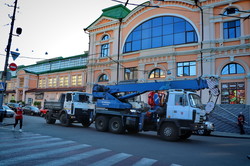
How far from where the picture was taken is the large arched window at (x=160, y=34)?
22.9 metres

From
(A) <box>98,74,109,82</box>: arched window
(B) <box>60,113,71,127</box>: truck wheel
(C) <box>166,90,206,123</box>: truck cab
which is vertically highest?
(A) <box>98,74,109,82</box>: arched window

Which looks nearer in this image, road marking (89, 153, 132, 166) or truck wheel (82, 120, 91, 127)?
road marking (89, 153, 132, 166)

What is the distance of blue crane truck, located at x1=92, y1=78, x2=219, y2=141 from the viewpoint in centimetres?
1091

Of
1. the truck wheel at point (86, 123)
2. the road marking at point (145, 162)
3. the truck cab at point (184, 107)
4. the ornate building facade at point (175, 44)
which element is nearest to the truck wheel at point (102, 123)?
the truck wheel at point (86, 123)

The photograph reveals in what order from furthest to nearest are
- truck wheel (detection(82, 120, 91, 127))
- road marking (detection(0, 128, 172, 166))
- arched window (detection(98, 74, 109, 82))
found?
arched window (detection(98, 74, 109, 82)) → truck wheel (detection(82, 120, 91, 127)) → road marking (detection(0, 128, 172, 166))

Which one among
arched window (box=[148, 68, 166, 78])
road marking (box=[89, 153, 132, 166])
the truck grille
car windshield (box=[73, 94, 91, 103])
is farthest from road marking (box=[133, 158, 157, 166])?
arched window (box=[148, 68, 166, 78])

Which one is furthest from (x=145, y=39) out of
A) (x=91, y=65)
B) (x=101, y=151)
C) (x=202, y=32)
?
(x=101, y=151)

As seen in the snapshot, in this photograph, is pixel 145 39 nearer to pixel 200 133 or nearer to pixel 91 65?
pixel 91 65

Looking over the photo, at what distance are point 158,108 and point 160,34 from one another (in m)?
15.1

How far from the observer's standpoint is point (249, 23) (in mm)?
19297

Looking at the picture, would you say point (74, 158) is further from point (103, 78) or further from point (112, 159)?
point (103, 78)

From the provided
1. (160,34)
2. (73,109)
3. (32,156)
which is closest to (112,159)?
(32,156)

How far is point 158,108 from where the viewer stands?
11750mm

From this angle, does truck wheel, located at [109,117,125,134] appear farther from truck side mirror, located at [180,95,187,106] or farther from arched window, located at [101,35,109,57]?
arched window, located at [101,35,109,57]
